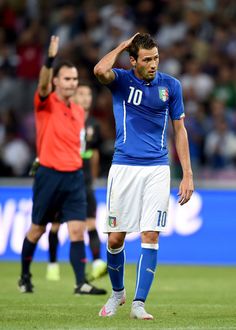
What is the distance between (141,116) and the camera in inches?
362

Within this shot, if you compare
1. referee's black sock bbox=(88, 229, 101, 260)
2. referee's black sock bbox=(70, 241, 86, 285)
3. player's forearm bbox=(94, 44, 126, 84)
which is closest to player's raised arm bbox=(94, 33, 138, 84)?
player's forearm bbox=(94, 44, 126, 84)

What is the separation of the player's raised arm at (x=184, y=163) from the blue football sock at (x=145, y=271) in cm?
48

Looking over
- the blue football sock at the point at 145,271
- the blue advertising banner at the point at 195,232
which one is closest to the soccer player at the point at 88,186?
the blue advertising banner at the point at 195,232

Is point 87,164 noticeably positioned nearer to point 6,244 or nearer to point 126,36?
point 6,244

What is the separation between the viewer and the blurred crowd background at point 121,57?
61.3 ft

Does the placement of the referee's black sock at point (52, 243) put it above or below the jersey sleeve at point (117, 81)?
below

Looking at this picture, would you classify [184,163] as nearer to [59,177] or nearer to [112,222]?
[112,222]

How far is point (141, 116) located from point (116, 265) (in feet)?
4.38

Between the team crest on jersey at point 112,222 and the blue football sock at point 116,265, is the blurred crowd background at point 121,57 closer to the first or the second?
the blue football sock at point 116,265

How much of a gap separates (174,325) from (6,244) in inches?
328

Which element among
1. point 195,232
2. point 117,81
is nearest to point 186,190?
point 117,81

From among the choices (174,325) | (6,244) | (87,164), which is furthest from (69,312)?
(6,244)

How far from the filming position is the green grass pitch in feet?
28.5

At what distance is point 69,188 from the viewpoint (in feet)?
39.1
